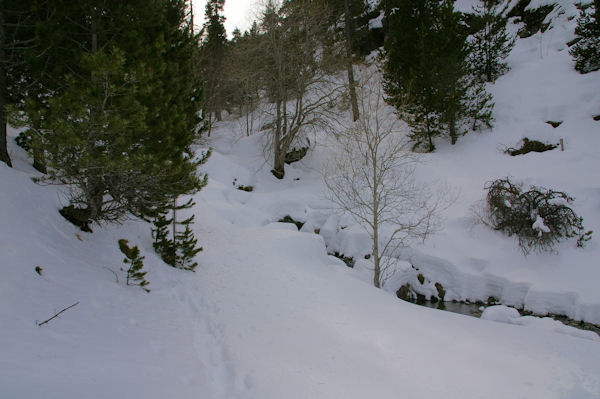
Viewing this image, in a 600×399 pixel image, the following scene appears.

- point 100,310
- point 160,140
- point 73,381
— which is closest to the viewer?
point 73,381

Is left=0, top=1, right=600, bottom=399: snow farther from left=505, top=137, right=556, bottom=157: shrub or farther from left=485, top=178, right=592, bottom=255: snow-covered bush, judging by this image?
left=505, top=137, right=556, bottom=157: shrub

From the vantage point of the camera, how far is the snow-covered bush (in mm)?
9766

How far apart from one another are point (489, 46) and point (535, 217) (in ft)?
48.9

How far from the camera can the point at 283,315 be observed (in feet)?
20.2

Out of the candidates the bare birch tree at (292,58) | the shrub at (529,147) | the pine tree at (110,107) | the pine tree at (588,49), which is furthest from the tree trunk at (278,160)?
the pine tree at (588,49)

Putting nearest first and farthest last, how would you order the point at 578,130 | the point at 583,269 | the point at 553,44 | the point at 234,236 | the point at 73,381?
1. the point at 73,381
2. the point at 583,269
3. the point at 234,236
4. the point at 578,130
5. the point at 553,44

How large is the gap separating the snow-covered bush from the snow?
1.41 ft

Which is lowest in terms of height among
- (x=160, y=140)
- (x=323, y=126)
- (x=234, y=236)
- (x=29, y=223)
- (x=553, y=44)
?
(x=234, y=236)

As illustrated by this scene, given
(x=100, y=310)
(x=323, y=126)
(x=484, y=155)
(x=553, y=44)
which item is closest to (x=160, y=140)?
(x=100, y=310)

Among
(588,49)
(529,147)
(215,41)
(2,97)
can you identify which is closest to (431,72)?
(529,147)

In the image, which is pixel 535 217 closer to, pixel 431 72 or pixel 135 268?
pixel 431 72

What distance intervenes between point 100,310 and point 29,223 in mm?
2210

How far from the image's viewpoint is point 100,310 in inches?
170

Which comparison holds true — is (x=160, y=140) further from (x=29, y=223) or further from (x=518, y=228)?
(x=518, y=228)
